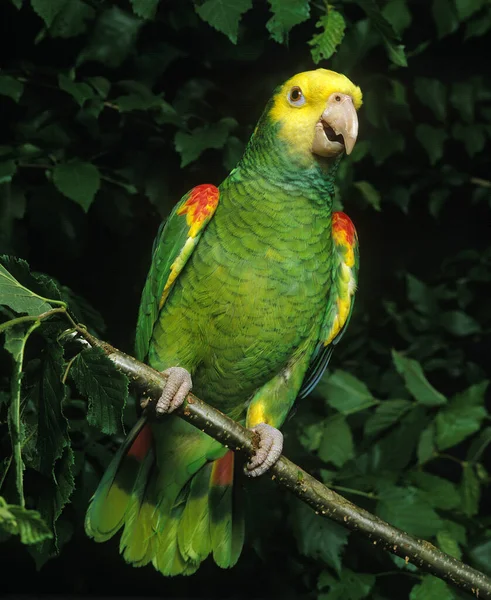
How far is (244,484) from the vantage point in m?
1.16

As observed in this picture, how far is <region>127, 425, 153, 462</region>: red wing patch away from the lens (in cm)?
104

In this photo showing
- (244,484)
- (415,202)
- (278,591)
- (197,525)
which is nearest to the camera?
(197,525)

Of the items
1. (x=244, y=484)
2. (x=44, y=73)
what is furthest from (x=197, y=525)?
(x=44, y=73)

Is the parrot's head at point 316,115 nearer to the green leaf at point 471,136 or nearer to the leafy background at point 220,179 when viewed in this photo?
the leafy background at point 220,179

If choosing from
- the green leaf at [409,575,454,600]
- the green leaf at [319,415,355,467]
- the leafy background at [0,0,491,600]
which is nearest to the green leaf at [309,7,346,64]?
the leafy background at [0,0,491,600]

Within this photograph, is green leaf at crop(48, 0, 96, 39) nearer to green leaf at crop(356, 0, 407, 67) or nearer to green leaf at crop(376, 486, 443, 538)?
green leaf at crop(356, 0, 407, 67)

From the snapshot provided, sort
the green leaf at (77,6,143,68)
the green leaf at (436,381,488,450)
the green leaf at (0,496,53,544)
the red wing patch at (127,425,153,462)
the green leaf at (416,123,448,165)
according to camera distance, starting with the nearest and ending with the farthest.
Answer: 1. the green leaf at (0,496,53,544)
2. the red wing patch at (127,425,153,462)
3. the green leaf at (77,6,143,68)
4. the green leaf at (436,381,488,450)
5. the green leaf at (416,123,448,165)

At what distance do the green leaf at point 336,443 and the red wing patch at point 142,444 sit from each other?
348mm

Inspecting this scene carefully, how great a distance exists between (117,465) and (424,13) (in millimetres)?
1171

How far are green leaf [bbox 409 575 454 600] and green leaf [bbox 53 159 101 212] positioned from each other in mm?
719

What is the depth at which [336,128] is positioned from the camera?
0.89m

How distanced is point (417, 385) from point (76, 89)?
0.77 m

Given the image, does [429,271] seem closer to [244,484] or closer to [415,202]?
[415,202]

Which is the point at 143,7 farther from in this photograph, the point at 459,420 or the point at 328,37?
the point at 459,420
